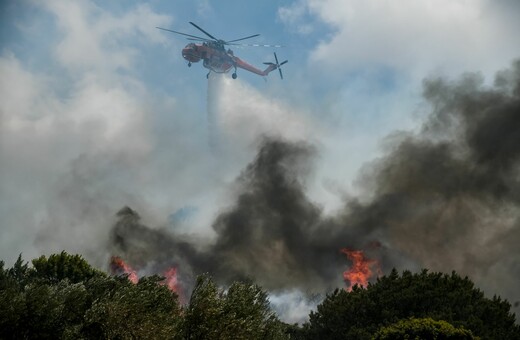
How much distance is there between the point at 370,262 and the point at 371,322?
68251 mm

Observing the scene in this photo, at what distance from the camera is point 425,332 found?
3416cm

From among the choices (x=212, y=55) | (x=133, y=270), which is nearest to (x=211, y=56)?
(x=212, y=55)

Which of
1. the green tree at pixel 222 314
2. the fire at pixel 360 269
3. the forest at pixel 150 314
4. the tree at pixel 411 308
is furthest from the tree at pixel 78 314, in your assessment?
the fire at pixel 360 269

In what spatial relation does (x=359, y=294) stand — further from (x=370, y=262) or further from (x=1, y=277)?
(x=370, y=262)

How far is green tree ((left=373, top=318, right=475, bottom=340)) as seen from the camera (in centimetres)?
3381

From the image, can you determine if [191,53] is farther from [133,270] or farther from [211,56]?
[133,270]

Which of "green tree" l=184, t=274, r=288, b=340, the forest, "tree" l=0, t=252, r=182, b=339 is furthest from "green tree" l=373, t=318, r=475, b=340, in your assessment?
"tree" l=0, t=252, r=182, b=339

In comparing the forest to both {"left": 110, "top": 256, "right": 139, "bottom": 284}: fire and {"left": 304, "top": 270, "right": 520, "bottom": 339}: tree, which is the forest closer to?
{"left": 304, "top": 270, "right": 520, "bottom": 339}: tree

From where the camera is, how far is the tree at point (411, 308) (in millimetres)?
48062

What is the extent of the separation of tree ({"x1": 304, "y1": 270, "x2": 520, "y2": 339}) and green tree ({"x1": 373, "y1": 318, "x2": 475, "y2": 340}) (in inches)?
494

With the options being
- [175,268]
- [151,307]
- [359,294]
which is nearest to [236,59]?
[175,268]

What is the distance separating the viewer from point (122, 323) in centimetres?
2883

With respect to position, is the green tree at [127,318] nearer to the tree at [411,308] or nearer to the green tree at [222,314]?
the green tree at [222,314]

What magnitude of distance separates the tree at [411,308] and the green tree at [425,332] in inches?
494
